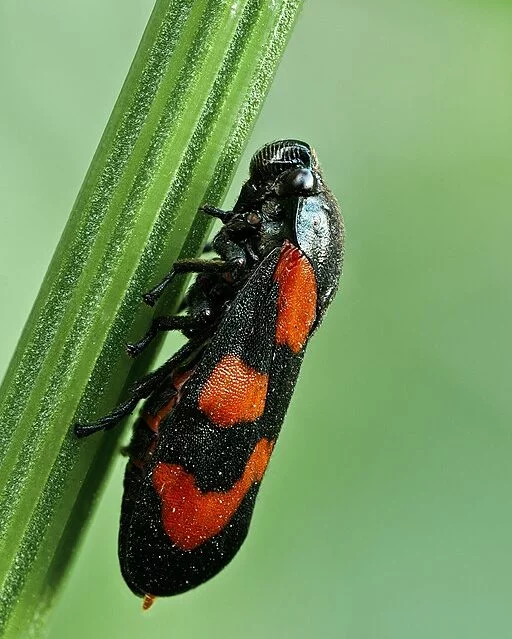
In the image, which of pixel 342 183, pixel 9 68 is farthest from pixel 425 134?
pixel 9 68

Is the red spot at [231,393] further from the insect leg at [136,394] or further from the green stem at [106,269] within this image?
the green stem at [106,269]

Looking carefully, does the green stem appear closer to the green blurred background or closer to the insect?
the insect

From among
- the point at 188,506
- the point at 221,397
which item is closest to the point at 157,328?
the point at 221,397

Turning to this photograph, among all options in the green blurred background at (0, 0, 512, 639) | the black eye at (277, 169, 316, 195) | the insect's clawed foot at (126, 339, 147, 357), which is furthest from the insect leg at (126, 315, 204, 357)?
the green blurred background at (0, 0, 512, 639)

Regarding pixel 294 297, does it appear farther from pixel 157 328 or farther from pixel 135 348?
pixel 135 348

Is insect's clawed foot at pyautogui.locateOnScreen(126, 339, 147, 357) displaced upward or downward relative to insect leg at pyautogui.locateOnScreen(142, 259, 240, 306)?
downward

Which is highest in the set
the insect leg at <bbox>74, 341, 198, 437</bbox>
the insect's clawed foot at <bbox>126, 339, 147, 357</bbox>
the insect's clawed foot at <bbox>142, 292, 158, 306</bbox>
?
the insect's clawed foot at <bbox>142, 292, 158, 306</bbox>

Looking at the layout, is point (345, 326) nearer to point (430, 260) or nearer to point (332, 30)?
point (430, 260)

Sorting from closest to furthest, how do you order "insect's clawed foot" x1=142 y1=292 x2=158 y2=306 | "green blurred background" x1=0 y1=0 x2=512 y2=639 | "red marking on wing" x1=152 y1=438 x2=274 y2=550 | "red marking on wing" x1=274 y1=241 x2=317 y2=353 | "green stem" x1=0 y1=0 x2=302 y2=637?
1. "green stem" x1=0 y1=0 x2=302 y2=637
2. "insect's clawed foot" x1=142 y1=292 x2=158 y2=306
3. "red marking on wing" x1=152 y1=438 x2=274 y2=550
4. "red marking on wing" x1=274 y1=241 x2=317 y2=353
5. "green blurred background" x1=0 y1=0 x2=512 y2=639
